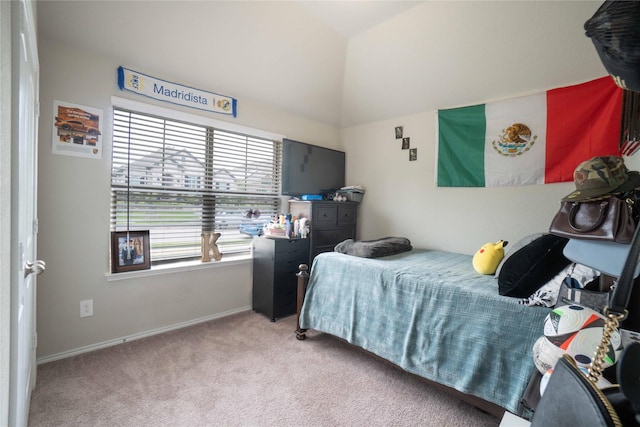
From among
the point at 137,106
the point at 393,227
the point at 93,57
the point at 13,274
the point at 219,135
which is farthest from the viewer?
the point at 393,227

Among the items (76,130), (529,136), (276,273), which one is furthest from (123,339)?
(529,136)

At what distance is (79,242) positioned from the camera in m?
2.16

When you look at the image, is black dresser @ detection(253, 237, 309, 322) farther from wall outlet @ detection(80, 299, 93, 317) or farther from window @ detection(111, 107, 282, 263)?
wall outlet @ detection(80, 299, 93, 317)

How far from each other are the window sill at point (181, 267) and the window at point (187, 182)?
89 mm

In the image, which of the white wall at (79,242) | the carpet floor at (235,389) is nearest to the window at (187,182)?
the white wall at (79,242)

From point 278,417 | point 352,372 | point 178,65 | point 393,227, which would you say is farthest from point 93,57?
point 393,227

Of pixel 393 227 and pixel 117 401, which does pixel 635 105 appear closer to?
pixel 393 227

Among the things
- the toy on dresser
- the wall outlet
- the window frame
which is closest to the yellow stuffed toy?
the toy on dresser

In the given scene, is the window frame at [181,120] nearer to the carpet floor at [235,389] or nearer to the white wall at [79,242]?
the white wall at [79,242]

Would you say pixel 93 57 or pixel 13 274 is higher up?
pixel 93 57

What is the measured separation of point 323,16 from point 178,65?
135cm

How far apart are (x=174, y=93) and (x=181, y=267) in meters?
1.55

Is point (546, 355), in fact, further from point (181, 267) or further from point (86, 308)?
point (86, 308)

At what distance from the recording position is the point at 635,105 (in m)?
1.57
